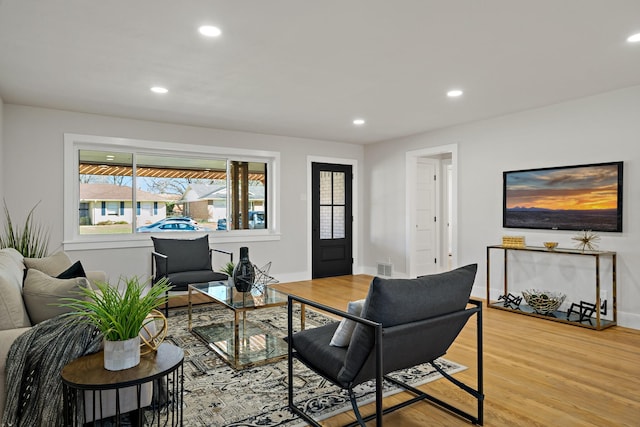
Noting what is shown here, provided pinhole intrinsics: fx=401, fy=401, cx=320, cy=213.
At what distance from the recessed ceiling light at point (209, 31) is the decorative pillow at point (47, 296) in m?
1.81

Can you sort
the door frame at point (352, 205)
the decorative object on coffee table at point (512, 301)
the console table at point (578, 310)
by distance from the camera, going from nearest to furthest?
the console table at point (578, 310) → the decorative object on coffee table at point (512, 301) → the door frame at point (352, 205)

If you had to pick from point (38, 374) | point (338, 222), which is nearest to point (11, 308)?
point (38, 374)

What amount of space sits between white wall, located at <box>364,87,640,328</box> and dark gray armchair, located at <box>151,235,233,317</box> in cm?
328

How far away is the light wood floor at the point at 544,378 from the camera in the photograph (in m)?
2.31

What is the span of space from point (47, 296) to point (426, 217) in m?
6.24

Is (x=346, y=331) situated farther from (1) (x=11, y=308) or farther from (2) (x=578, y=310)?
(2) (x=578, y=310)

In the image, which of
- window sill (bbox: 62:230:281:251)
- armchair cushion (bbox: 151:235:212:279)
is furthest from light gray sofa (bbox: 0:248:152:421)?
window sill (bbox: 62:230:281:251)

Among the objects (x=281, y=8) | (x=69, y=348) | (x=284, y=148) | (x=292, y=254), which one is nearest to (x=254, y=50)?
(x=281, y=8)

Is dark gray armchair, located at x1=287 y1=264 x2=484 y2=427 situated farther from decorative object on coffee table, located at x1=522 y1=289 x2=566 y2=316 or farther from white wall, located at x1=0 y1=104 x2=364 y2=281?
white wall, located at x1=0 y1=104 x2=364 y2=281

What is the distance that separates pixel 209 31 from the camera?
2807 mm

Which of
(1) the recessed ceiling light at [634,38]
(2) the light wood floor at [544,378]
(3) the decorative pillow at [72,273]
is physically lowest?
(2) the light wood floor at [544,378]

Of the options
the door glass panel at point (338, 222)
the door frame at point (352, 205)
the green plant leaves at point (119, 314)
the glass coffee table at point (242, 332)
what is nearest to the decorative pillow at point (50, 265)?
the glass coffee table at point (242, 332)

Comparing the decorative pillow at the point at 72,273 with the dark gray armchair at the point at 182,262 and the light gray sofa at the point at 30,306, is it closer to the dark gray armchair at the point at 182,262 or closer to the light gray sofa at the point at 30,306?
the light gray sofa at the point at 30,306

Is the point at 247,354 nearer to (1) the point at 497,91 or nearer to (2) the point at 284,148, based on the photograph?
(1) the point at 497,91
